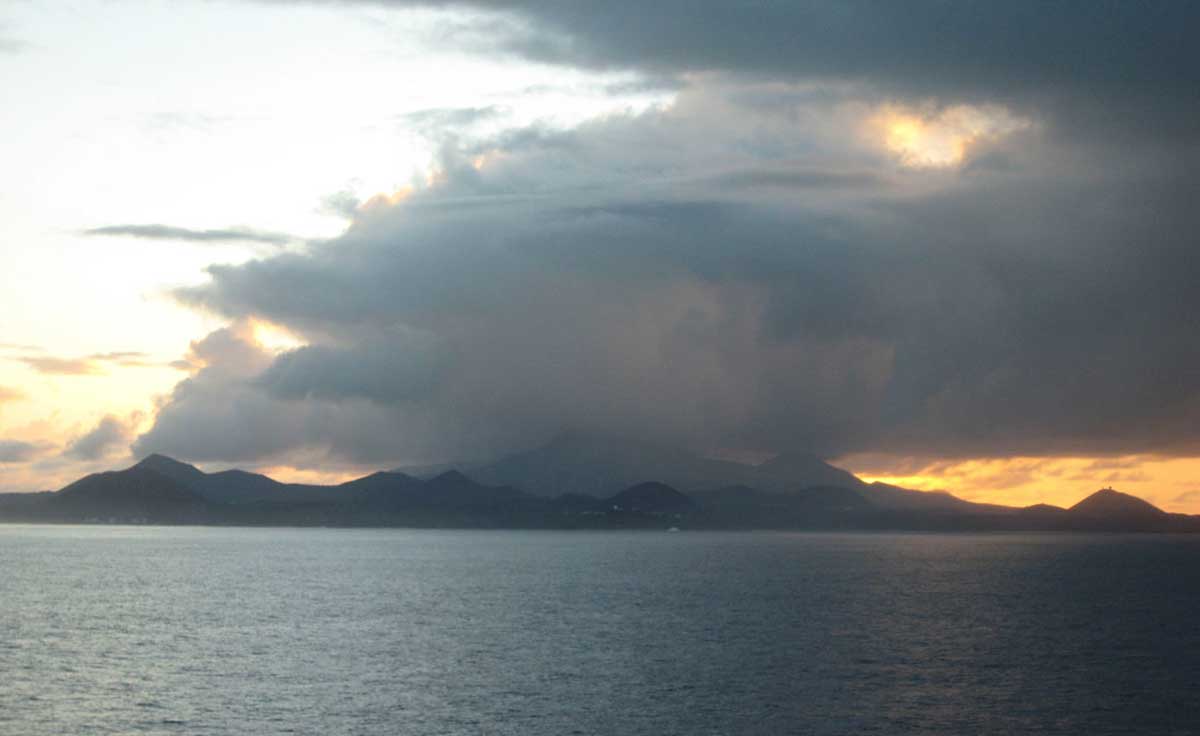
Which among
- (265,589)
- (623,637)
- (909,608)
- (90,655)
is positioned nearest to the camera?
(90,655)

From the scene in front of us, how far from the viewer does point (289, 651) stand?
105250mm

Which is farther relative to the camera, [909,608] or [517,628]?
[909,608]

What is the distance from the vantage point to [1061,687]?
88.2 metres

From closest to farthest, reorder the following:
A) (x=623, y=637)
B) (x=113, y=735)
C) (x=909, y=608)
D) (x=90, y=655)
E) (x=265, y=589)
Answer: (x=113, y=735), (x=90, y=655), (x=623, y=637), (x=909, y=608), (x=265, y=589)

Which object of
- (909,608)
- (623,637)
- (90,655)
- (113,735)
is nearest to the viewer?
(113,735)

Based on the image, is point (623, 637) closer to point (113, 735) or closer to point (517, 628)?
point (517, 628)

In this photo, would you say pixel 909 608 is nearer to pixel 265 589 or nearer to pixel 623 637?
pixel 623 637

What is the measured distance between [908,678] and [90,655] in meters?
69.7

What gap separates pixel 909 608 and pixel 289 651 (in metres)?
88.3

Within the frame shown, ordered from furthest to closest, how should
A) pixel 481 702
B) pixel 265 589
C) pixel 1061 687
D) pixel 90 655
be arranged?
pixel 265 589, pixel 90 655, pixel 1061 687, pixel 481 702

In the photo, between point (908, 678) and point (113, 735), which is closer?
point (113, 735)

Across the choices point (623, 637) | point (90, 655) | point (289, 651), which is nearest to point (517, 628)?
point (623, 637)

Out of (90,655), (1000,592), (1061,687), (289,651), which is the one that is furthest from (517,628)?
(1000,592)

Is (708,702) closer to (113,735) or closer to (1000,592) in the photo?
(113,735)
